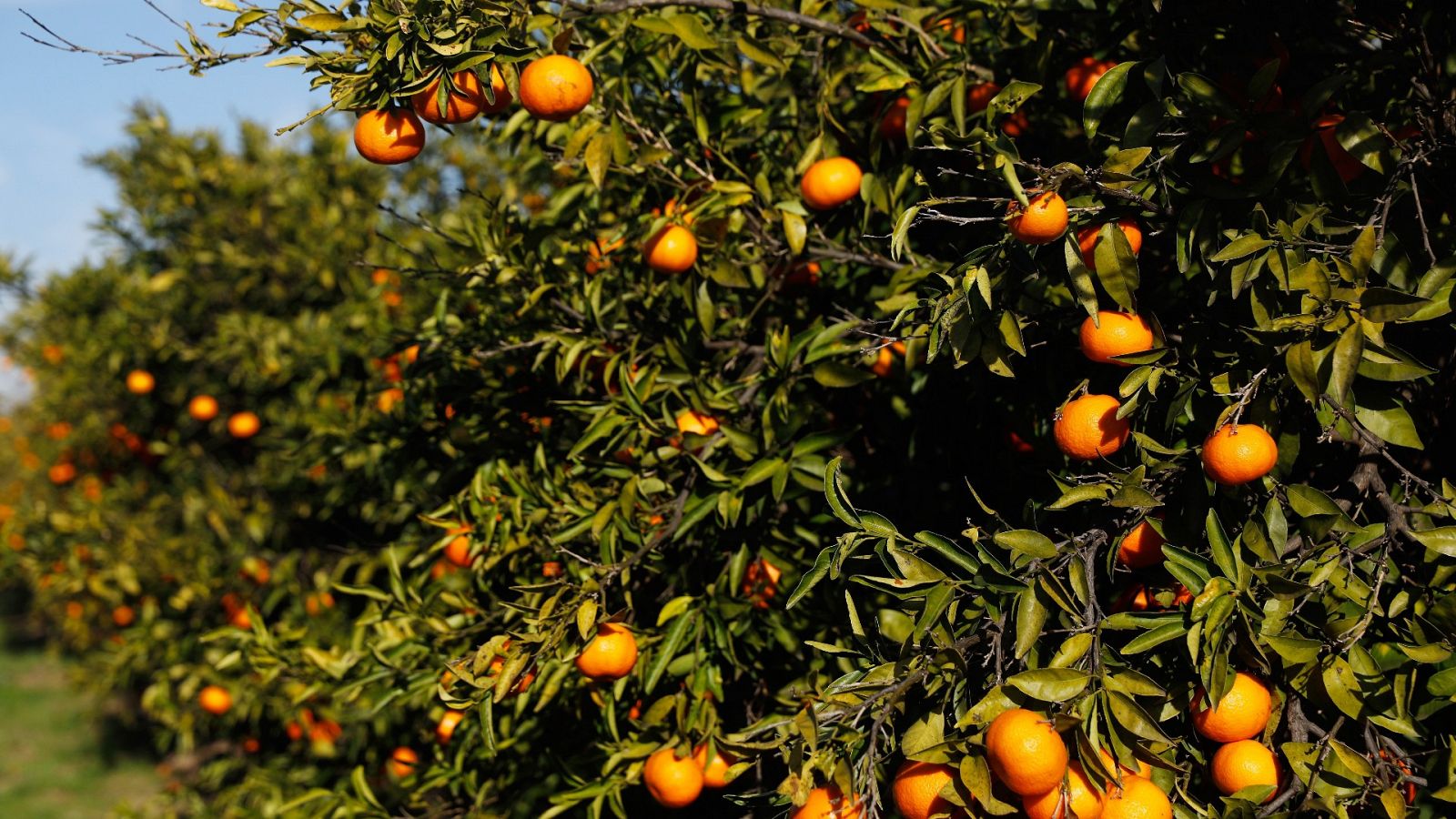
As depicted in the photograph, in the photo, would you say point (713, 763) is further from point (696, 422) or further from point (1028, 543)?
point (1028, 543)

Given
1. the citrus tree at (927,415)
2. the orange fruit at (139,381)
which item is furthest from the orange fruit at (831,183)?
the orange fruit at (139,381)

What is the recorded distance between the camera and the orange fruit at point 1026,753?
41.1 inches

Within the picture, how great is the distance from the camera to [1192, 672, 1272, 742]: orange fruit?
1.19m

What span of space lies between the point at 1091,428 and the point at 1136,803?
46cm

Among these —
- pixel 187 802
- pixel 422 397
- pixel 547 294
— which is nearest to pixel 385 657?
pixel 422 397

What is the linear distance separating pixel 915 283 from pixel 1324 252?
0.63 metres

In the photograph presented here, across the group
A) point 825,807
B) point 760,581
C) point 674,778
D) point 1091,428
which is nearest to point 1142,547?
point 1091,428

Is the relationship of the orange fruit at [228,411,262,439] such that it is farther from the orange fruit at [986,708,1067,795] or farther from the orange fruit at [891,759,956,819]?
the orange fruit at [986,708,1067,795]

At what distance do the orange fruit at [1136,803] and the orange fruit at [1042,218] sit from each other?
0.63 metres

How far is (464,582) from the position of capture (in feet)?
7.40

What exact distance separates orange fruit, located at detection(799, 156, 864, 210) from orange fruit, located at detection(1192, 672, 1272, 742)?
3.26 feet

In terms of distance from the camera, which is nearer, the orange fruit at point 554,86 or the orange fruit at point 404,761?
the orange fruit at point 554,86

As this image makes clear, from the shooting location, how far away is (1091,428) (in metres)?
1.31

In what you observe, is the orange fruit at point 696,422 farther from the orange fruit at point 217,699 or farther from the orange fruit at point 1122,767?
the orange fruit at point 217,699
